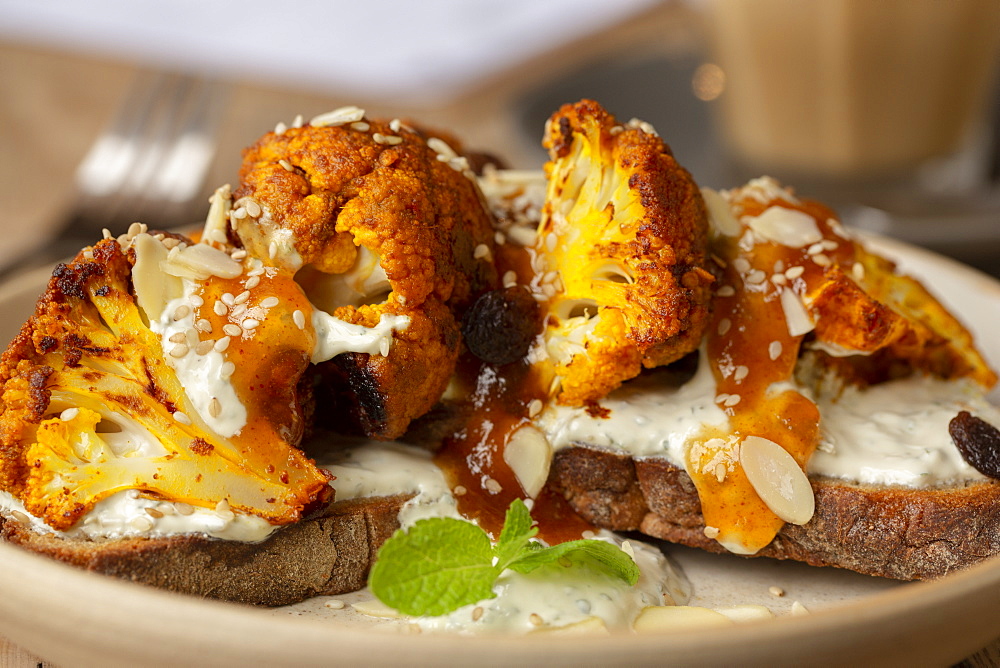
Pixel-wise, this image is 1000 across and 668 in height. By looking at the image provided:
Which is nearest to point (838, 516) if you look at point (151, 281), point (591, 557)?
point (591, 557)

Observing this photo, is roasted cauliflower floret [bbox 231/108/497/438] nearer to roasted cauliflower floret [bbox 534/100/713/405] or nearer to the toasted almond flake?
roasted cauliflower floret [bbox 534/100/713/405]

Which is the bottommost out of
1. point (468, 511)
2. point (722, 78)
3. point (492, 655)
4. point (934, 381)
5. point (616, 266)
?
point (468, 511)

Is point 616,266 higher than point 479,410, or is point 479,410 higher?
point 616,266

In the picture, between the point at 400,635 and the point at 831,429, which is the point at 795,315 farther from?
the point at 400,635

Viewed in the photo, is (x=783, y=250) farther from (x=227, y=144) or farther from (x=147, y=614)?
(x=227, y=144)

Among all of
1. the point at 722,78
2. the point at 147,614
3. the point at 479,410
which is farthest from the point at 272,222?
the point at 722,78

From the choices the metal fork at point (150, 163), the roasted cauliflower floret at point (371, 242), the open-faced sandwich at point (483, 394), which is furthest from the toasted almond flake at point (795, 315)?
the metal fork at point (150, 163)

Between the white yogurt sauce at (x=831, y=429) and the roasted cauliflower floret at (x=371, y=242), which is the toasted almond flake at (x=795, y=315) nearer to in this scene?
the white yogurt sauce at (x=831, y=429)
